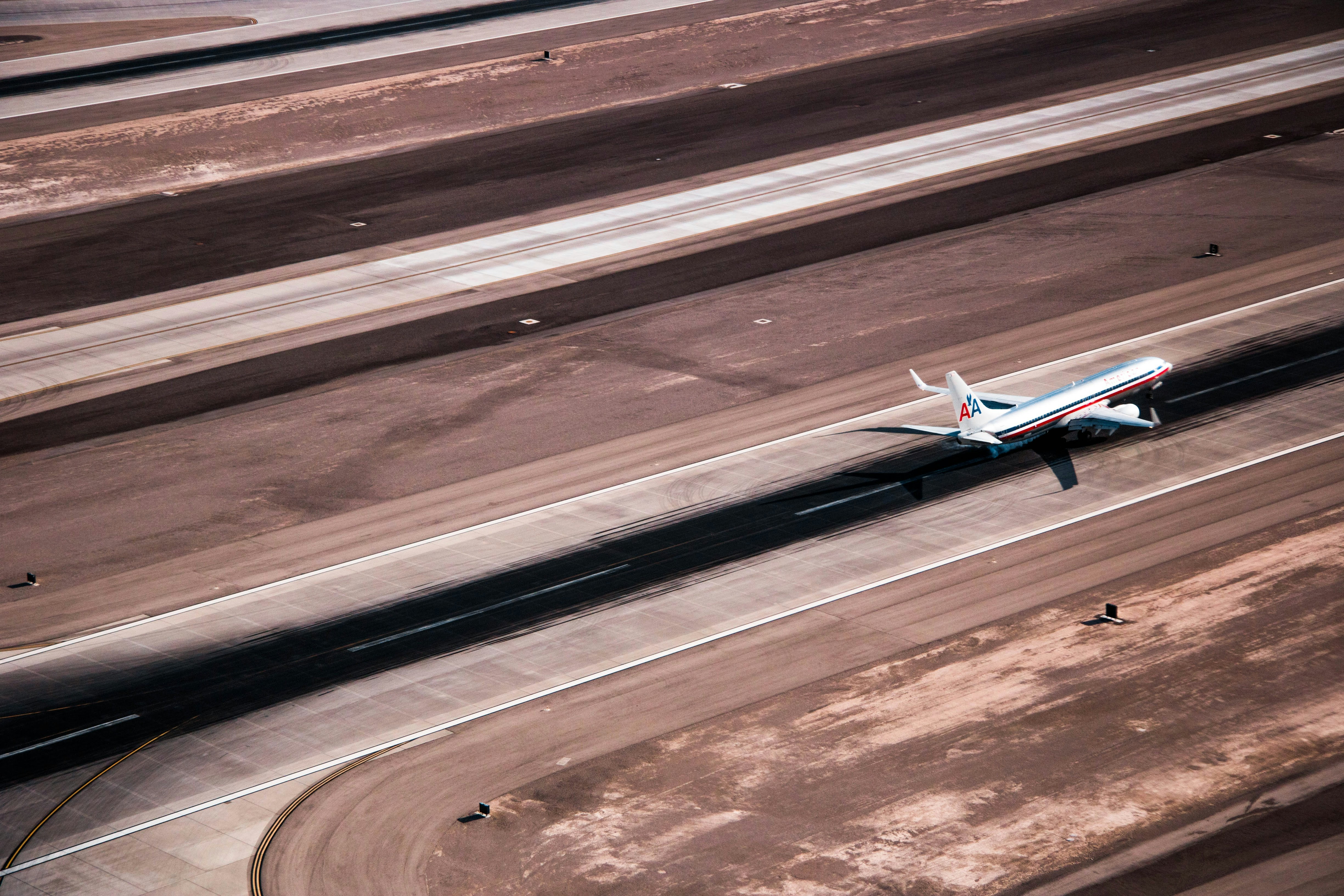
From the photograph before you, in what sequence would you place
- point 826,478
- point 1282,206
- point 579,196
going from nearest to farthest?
1. point 826,478
2. point 1282,206
3. point 579,196

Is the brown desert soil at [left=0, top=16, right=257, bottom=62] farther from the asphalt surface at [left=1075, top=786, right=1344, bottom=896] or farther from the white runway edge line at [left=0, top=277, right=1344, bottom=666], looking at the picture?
the asphalt surface at [left=1075, top=786, right=1344, bottom=896]

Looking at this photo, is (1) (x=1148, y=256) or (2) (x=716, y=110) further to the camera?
(2) (x=716, y=110)

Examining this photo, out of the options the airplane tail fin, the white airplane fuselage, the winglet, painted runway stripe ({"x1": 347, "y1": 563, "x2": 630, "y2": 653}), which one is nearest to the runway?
painted runway stripe ({"x1": 347, "y1": 563, "x2": 630, "y2": 653})

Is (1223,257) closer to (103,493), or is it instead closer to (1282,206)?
(1282,206)

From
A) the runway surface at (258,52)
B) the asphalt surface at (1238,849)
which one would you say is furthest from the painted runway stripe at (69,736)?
the runway surface at (258,52)

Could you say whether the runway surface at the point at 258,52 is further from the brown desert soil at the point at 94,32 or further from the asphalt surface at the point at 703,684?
the asphalt surface at the point at 703,684

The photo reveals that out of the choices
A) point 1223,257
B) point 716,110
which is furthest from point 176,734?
point 716,110
